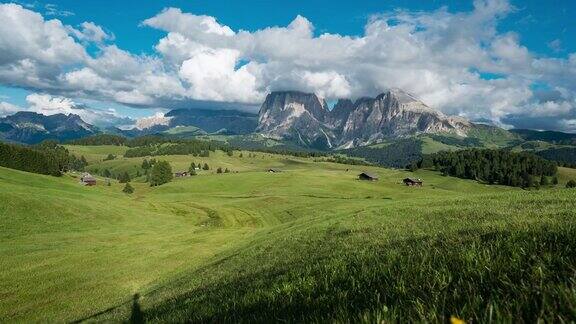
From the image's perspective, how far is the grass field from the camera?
475 cm

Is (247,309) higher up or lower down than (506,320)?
lower down

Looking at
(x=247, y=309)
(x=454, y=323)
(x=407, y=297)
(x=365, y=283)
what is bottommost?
(x=247, y=309)

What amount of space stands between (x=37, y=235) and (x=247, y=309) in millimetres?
61259

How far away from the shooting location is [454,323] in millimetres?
2529

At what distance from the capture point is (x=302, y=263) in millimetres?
13469

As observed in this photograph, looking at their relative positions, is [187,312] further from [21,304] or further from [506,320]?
[21,304]

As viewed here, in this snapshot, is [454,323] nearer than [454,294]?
Yes

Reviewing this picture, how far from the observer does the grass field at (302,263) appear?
4.75m

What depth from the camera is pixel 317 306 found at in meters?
5.96

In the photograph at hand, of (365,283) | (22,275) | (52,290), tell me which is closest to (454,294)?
(365,283)

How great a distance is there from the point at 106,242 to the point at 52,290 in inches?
1001

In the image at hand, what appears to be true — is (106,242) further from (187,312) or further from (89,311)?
(187,312)

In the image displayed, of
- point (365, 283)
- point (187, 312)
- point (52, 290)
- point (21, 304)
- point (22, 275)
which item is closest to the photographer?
point (365, 283)

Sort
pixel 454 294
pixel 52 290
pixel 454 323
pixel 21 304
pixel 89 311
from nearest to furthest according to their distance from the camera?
pixel 454 323 < pixel 454 294 < pixel 89 311 < pixel 21 304 < pixel 52 290
